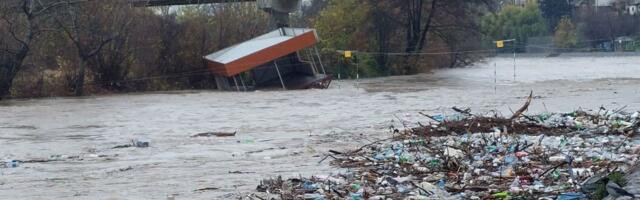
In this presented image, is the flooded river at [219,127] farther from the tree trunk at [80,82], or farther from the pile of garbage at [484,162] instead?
the tree trunk at [80,82]

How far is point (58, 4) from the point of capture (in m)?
45.9

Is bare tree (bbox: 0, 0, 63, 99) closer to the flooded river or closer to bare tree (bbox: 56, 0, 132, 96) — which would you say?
bare tree (bbox: 56, 0, 132, 96)

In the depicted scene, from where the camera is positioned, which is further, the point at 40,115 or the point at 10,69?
the point at 10,69

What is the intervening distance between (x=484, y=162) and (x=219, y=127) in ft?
45.4

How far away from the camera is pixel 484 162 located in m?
15.0

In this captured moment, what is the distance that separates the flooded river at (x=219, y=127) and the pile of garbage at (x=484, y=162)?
1.06m

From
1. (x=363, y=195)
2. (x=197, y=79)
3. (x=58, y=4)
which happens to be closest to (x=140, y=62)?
(x=197, y=79)

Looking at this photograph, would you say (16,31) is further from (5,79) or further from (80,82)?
(80,82)

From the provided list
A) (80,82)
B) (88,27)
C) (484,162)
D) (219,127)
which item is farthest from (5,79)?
(484,162)

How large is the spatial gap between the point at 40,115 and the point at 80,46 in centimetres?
1408

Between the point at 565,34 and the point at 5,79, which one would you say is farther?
the point at 565,34

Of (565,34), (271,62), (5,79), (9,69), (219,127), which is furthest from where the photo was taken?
(565,34)

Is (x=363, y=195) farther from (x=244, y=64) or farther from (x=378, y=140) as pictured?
(x=244, y=64)

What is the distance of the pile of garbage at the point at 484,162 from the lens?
12.3m
